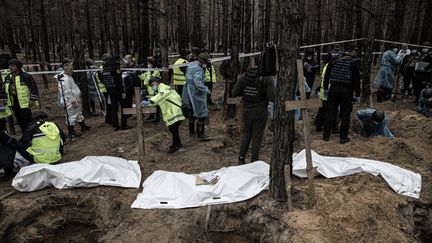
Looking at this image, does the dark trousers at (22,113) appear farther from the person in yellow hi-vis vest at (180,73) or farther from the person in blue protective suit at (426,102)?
the person in blue protective suit at (426,102)

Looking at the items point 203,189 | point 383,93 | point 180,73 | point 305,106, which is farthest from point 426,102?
point 203,189

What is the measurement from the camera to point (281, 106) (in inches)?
181

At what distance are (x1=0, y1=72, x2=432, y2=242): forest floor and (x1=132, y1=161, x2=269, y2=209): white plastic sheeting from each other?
0.13m

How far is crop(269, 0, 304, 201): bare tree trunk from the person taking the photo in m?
4.29

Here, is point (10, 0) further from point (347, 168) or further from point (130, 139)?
point (347, 168)

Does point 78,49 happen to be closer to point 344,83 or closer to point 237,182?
point 237,182

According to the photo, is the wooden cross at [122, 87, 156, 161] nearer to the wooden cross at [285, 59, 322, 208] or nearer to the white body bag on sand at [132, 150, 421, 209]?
the white body bag on sand at [132, 150, 421, 209]

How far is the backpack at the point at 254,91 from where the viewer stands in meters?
5.89

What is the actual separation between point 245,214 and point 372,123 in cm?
472

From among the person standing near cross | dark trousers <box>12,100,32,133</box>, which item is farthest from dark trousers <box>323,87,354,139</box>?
dark trousers <box>12,100,32,133</box>

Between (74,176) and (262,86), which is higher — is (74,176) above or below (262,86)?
below

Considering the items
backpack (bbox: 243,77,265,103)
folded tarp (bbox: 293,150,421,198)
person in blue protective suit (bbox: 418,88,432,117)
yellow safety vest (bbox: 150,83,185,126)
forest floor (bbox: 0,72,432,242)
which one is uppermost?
backpack (bbox: 243,77,265,103)

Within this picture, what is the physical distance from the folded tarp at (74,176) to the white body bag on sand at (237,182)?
44 centimetres

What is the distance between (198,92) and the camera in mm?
7980
